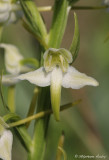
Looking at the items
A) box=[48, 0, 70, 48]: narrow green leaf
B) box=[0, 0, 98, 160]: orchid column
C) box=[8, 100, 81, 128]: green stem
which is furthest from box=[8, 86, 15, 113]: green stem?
box=[48, 0, 70, 48]: narrow green leaf

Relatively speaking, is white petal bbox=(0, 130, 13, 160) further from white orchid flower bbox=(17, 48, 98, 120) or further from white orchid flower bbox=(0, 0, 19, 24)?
white orchid flower bbox=(0, 0, 19, 24)

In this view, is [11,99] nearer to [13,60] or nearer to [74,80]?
[13,60]

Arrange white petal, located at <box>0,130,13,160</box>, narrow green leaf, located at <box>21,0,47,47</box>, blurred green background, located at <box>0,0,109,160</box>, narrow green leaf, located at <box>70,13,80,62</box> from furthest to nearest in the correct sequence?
blurred green background, located at <box>0,0,109,160</box>, narrow green leaf, located at <box>21,0,47,47</box>, white petal, located at <box>0,130,13,160</box>, narrow green leaf, located at <box>70,13,80,62</box>

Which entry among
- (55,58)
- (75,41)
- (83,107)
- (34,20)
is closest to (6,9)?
(34,20)

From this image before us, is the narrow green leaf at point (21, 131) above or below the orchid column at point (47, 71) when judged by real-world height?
below

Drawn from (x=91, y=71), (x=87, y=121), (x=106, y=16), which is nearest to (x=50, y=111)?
(x=87, y=121)

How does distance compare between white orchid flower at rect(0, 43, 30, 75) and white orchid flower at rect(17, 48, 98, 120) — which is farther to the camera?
white orchid flower at rect(0, 43, 30, 75)

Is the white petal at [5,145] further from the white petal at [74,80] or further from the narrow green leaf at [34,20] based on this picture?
the narrow green leaf at [34,20]

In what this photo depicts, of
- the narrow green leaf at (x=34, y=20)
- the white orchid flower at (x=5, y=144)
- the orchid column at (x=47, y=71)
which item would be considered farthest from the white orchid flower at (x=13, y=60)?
the white orchid flower at (x=5, y=144)
